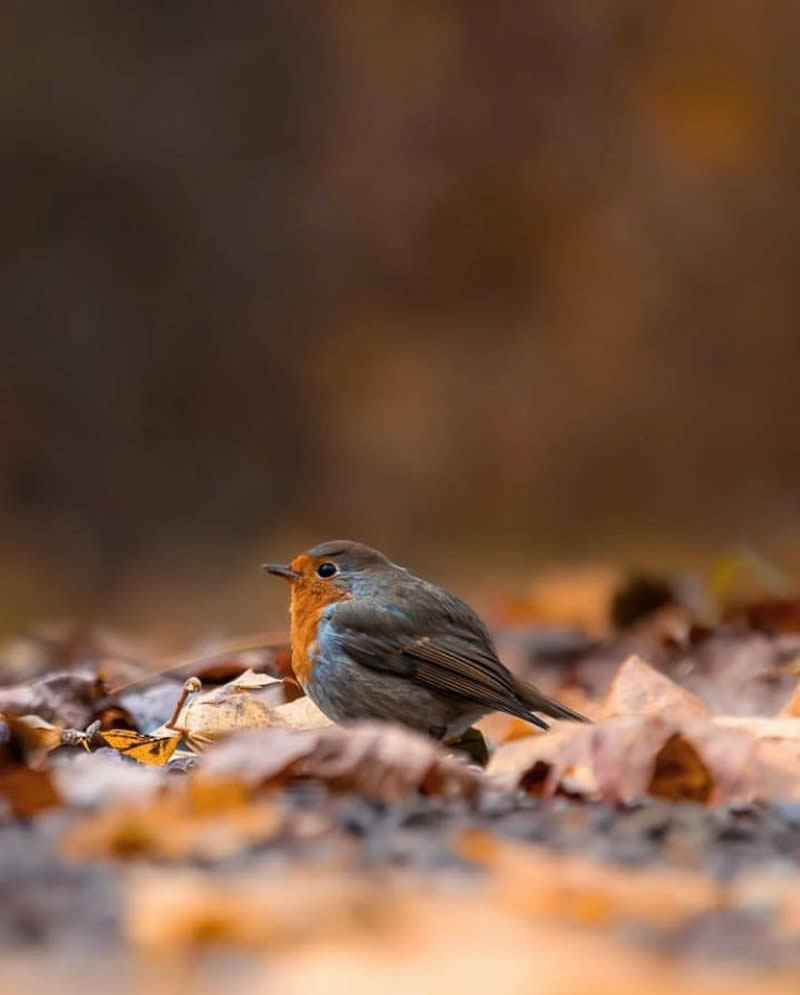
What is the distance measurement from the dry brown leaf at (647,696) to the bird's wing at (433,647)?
33 centimetres

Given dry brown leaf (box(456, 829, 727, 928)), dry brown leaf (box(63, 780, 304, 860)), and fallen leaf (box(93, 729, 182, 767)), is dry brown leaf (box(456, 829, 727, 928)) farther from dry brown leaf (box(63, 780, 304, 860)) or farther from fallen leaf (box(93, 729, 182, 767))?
fallen leaf (box(93, 729, 182, 767))

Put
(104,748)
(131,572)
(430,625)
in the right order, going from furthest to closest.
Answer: (131,572) → (430,625) → (104,748)

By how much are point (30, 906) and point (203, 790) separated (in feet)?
0.94

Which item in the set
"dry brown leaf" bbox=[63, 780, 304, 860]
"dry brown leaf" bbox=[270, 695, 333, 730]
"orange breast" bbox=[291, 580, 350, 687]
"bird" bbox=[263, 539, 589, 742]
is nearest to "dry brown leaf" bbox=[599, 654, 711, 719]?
"bird" bbox=[263, 539, 589, 742]

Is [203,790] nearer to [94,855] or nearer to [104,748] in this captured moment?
[94,855]

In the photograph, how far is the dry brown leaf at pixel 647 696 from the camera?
263 cm

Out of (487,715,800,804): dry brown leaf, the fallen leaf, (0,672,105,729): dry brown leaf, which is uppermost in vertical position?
(0,672,105,729): dry brown leaf

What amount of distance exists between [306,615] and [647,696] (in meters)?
0.87

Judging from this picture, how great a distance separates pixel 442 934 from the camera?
4.37 feet

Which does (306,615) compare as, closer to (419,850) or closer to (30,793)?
(30,793)

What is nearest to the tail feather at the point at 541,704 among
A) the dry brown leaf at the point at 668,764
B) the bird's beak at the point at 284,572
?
the bird's beak at the point at 284,572

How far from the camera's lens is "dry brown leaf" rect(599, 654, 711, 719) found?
263 centimetres

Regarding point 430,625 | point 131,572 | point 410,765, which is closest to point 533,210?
point 131,572

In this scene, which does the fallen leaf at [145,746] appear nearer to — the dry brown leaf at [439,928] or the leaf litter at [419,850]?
the leaf litter at [419,850]
